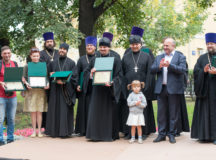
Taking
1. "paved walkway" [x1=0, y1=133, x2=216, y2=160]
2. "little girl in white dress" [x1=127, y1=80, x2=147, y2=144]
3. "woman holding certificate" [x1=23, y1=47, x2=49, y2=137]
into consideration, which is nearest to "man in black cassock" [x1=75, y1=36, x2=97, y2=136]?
"paved walkway" [x1=0, y1=133, x2=216, y2=160]

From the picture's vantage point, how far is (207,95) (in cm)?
736

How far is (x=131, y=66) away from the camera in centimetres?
802

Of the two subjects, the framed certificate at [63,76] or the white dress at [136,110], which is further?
the framed certificate at [63,76]

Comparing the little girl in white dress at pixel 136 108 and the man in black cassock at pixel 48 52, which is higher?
the man in black cassock at pixel 48 52

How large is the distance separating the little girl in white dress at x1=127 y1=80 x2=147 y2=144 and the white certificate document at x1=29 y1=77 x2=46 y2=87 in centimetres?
203

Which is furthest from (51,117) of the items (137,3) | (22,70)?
(137,3)

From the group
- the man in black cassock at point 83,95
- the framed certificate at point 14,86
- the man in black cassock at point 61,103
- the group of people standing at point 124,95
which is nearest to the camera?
the group of people standing at point 124,95

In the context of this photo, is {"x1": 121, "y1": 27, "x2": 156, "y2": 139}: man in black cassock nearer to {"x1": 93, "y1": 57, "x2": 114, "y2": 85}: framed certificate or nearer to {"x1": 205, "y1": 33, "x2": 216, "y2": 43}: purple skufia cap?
{"x1": 93, "y1": 57, "x2": 114, "y2": 85}: framed certificate

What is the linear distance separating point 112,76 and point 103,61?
1.49ft

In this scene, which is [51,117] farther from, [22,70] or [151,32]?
[151,32]

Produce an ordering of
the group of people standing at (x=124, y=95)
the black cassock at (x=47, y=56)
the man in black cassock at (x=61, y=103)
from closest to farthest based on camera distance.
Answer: the group of people standing at (x=124, y=95)
the man in black cassock at (x=61, y=103)
the black cassock at (x=47, y=56)

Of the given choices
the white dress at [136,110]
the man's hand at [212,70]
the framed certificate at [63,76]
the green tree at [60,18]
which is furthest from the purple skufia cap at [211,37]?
the green tree at [60,18]

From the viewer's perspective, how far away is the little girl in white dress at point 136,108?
750 centimetres

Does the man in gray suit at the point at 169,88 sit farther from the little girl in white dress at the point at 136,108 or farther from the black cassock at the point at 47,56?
the black cassock at the point at 47,56
